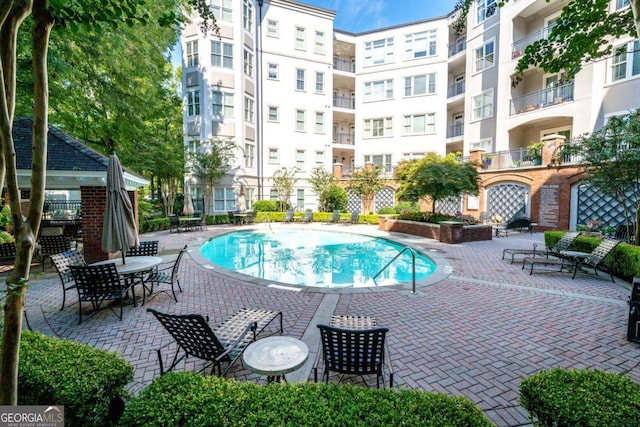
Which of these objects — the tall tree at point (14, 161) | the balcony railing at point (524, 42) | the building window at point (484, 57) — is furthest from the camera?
the building window at point (484, 57)

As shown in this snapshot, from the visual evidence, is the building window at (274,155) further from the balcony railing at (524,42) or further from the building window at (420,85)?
the balcony railing at (524,42)

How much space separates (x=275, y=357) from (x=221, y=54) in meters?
23.8

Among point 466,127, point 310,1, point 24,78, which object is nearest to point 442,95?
point 466,127

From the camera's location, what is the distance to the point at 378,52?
26.3 m

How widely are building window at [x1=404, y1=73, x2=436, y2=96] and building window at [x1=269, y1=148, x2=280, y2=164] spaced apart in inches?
497

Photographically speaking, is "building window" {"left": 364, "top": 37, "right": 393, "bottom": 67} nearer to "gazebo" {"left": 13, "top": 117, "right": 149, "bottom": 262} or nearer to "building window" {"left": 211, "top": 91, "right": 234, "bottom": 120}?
"building window" {"left": 211, "top": 91, "right": 234, "bottom": 120}

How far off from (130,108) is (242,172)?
1015 centimetres

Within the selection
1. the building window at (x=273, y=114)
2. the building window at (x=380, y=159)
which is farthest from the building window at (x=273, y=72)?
the building window at (x=380, y=159)

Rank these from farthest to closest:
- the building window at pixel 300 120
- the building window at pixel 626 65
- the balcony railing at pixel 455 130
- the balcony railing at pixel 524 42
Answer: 1. the building window at pixel 300 120
2. the balcony railing at pixel 455 130
3. the balcony railing at pixel 524 42
4. the building window at pixel 626 65

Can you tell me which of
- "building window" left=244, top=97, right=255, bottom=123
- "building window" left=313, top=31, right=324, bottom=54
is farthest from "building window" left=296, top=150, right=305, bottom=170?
"building window" left=313, top=31, right=324, bottom=54

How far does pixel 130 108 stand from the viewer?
12797mm

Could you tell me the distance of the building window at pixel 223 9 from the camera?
20875 mm

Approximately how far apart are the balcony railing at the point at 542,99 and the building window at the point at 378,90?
10.1 metres

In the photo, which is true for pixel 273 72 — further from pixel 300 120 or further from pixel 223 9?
pixel 223 9
